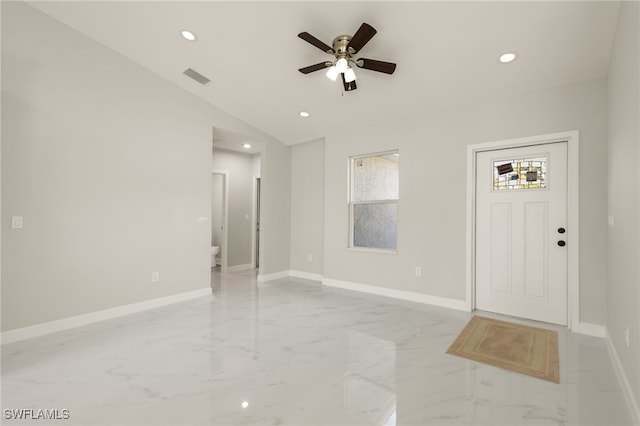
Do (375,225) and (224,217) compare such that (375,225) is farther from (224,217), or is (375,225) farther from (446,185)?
(224,217)

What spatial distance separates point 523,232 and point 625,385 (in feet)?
5.77

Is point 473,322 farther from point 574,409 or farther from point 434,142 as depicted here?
point 434,142

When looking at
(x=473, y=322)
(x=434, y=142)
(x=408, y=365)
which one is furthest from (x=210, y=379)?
(x=434, y=142)

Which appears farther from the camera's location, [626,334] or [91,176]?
[91,176]

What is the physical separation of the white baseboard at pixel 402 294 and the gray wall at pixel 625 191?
4.70ft

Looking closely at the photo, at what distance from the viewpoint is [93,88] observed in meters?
3.38

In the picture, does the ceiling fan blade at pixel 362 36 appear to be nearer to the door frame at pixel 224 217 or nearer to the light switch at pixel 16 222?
the light switch at pixel 16 222

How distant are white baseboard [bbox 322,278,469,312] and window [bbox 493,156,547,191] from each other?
1533 mm

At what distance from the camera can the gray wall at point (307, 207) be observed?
18.1ft

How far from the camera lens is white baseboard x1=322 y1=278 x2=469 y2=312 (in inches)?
151

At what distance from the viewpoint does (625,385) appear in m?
2.02

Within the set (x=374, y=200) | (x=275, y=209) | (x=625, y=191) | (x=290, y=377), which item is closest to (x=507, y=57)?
(x=625, y=191)

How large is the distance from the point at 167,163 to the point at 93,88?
1.11 m

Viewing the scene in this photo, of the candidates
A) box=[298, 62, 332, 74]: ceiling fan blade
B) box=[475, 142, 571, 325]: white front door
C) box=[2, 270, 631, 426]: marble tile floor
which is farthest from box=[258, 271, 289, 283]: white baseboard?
box=[298, 62, 332, 74]: ceiling fan blade
